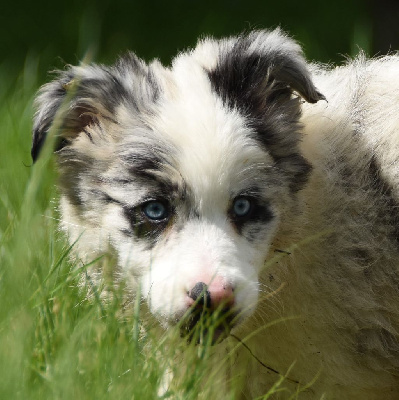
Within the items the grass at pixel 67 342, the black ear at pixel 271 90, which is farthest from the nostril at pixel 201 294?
the black ear at pixel 271 90

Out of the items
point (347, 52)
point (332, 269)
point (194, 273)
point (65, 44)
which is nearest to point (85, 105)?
point (194, 273)

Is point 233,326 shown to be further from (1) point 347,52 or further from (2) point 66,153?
(1) point 347,52

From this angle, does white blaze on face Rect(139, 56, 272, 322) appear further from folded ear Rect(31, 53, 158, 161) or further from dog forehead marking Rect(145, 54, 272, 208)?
folded ear Rect(31, 53, 158, 161)

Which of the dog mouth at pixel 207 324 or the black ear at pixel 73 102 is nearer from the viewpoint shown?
the dog mouth at pixel 207 324

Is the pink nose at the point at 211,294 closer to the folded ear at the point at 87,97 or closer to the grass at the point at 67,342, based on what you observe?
the grass at the point at 67,342

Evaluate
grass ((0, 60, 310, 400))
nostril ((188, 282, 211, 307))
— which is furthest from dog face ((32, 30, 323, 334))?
grass ((0, 60, 310, 400))

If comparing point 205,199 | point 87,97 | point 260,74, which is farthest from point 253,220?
point 87,97

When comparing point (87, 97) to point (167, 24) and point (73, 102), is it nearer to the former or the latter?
point (73, 102)
